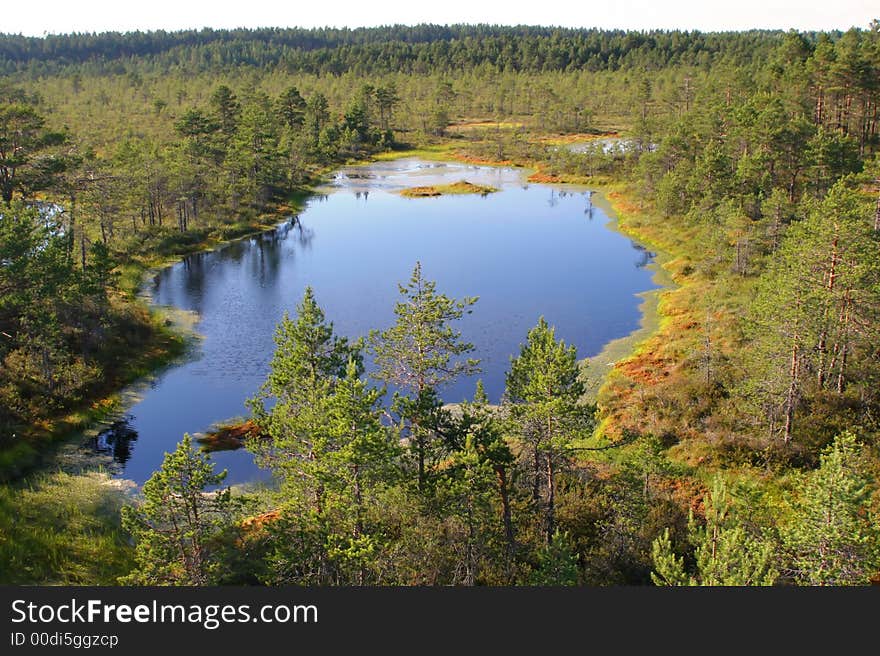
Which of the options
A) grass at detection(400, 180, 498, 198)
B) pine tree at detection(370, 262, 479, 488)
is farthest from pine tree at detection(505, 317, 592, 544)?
grass at detection(400, 180, 498, 198)

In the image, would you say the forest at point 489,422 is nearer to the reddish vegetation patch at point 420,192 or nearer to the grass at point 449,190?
the reddish vegetation patch at point 420,192

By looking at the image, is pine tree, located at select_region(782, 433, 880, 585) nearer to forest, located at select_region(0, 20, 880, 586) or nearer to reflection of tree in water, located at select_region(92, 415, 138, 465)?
forest, located at select_region(0, 20, 880, 586)

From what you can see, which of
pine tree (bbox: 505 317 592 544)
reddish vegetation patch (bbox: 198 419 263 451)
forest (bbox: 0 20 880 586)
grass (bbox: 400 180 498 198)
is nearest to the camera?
forest (bbox: 0 20 880 586)

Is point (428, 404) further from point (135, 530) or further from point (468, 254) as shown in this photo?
point (468, 254)

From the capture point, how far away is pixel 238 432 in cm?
4166

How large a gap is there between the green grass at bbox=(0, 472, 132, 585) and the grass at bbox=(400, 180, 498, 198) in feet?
269

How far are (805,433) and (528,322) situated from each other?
2558 cm

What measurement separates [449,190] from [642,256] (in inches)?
1699

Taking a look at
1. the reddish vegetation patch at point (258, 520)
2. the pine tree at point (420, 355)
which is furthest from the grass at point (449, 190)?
the pine tree at point (420, 355)

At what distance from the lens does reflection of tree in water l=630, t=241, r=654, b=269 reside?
252ft

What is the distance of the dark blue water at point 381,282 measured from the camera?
46.2 metres

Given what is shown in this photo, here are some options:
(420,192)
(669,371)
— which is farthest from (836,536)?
(420,192)

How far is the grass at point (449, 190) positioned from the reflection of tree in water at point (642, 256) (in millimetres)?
35079

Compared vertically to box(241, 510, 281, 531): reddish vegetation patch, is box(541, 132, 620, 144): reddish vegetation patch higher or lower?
higher
